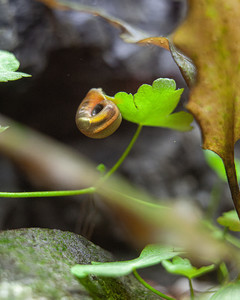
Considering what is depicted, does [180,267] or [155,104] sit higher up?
[155,104]

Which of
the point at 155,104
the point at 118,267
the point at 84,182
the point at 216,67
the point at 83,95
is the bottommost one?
the point at 84,182

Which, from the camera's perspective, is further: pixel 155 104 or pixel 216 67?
pixel 155 104

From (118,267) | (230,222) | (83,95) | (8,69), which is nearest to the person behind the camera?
(118,267)

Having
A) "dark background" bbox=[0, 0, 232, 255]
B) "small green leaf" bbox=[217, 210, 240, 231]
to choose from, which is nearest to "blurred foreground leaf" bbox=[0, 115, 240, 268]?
"dark background" bbox=[0, 0, 232, 255]

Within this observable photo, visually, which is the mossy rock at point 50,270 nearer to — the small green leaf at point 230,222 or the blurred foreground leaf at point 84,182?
the small green leaf at point 230,222

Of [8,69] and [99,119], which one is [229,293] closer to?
[99,119]

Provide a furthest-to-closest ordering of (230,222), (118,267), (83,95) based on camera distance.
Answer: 1. (83,95)
2. (230,222)
3. (118,267)

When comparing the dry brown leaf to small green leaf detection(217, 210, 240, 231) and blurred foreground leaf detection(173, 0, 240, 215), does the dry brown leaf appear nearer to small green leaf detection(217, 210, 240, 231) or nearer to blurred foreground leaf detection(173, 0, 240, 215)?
blurred foreground leaf detection(173, 0, 240, 215)

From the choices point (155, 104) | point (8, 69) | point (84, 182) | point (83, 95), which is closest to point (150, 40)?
point (155, 104)
